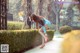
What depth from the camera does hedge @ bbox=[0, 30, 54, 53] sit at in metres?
2.67

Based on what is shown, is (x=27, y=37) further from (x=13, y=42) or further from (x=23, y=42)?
(x=13, y=42)

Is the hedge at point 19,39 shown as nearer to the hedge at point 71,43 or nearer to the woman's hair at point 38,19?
the woman's hair at point 38,19

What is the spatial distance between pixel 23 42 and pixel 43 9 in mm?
1698

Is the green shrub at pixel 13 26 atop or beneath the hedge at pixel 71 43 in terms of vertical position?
atop

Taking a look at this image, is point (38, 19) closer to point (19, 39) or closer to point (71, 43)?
point (19, 39)

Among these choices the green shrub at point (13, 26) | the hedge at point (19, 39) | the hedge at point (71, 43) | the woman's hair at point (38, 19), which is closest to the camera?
the hedge at point (71, 43)

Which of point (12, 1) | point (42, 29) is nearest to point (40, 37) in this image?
point (42, 29)

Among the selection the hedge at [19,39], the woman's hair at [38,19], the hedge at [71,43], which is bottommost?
the hedge at [19,39]

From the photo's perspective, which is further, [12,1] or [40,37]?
[12,1]

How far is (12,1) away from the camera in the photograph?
7.69m

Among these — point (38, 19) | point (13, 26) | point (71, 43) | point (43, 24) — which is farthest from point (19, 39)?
point (71, 43)

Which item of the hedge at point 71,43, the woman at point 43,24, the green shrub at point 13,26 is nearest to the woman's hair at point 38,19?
the woman at point 43,24

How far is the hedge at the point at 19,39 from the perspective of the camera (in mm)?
2668

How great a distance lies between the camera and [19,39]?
9.97 feet
